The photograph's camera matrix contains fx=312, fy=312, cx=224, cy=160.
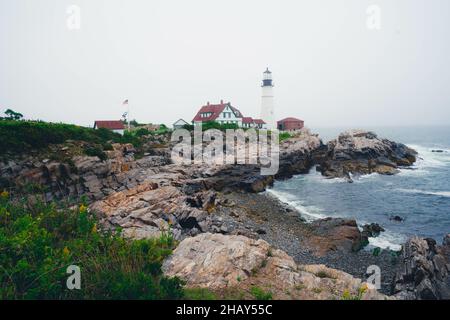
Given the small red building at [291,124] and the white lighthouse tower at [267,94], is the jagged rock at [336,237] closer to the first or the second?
the white lighthouse tower at [267,94]

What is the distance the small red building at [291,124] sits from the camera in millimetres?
85188

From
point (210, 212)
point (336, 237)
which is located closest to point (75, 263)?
point (210, 212)

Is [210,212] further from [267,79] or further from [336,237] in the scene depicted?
[267,79]

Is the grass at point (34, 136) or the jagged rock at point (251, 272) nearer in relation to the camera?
the jagged rock at point (251, 272)

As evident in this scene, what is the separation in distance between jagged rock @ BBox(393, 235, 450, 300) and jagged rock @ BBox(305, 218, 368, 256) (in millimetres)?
3798

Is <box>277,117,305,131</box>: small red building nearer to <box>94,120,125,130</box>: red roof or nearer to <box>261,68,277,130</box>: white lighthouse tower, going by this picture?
<box>261,68,277,130</box>: white lighthouse tower

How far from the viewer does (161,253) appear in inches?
432

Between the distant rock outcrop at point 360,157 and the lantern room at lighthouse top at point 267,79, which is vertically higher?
the lantern room at lighthouse top at point 267,79

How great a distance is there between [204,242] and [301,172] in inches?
1523

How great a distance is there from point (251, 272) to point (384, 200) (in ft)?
94.0

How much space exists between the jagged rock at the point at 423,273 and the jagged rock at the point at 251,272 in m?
4.94

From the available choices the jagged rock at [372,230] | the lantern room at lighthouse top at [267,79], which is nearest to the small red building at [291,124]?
the lantern room at lighthouse top at [267,79]

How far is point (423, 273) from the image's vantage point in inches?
599
